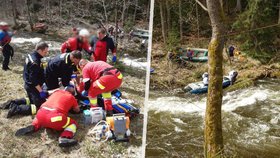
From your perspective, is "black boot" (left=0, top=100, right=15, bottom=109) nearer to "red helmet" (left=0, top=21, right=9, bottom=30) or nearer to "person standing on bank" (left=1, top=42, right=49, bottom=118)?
"person standing on bank" (left=1, top=42, right=49, bottom=118)

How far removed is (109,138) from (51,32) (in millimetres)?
1314

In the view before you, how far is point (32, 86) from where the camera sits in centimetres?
361

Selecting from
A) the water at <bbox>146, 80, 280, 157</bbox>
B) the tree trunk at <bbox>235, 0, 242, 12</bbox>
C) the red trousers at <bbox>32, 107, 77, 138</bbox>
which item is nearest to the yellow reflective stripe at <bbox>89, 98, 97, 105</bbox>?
the red trousers at <bbox>32, 107, 77, 138</bbox>

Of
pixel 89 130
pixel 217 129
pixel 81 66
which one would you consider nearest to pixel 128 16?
pixel 81 66

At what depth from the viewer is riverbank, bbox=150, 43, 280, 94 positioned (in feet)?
31.7

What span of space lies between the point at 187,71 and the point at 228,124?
5043mm

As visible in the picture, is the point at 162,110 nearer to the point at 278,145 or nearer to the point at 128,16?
the point at 278,145

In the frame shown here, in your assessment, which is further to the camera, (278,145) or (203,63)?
(203,63)

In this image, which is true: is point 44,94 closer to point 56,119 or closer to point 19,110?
point 19,110

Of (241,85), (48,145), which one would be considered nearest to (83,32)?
(48,145)

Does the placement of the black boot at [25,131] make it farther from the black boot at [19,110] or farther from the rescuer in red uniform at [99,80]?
the rescuer in red uniform at [99,80]

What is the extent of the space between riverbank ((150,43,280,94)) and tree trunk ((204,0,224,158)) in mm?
5181

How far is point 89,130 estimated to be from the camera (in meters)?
3.64

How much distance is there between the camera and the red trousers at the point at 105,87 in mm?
3900
